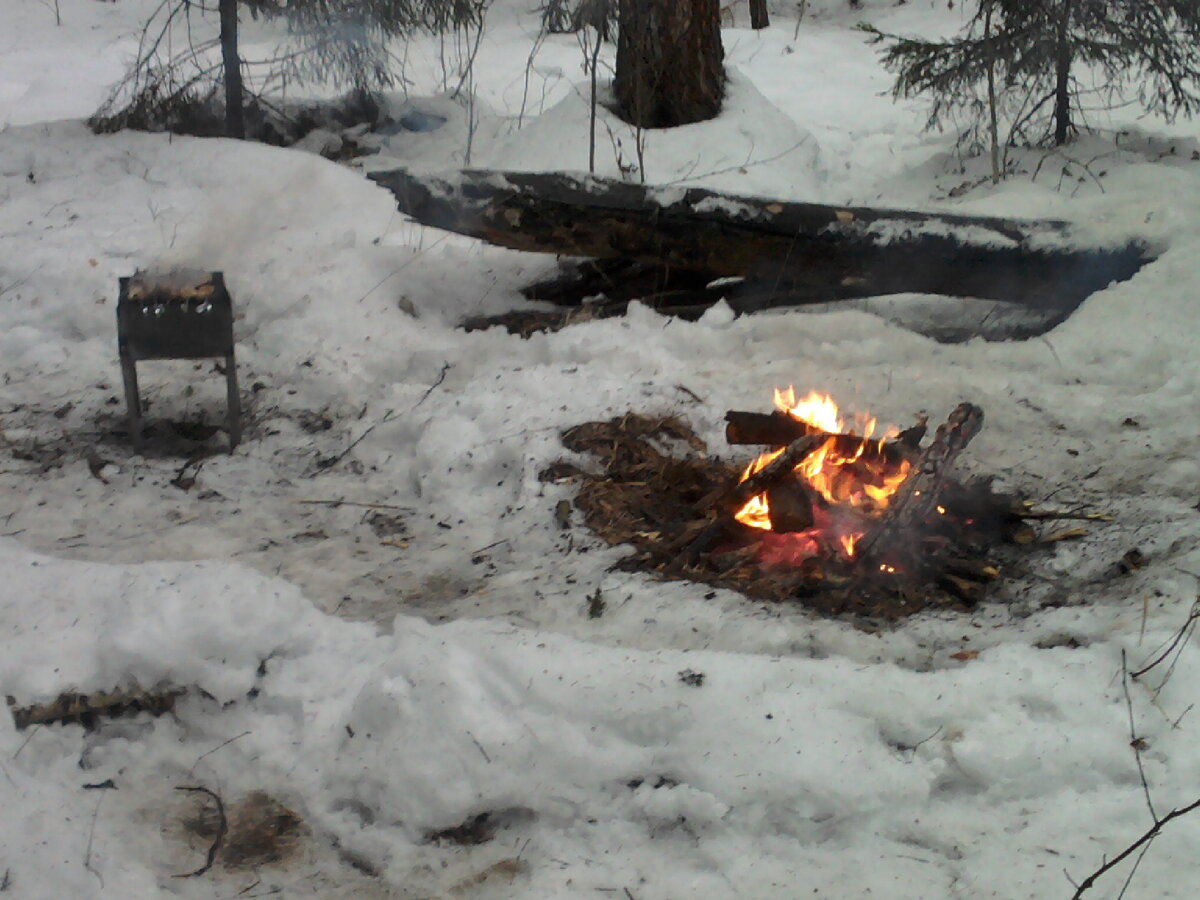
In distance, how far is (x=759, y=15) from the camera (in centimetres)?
1395

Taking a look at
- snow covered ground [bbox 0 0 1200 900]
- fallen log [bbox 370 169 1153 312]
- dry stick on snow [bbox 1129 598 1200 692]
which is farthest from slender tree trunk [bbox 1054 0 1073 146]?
dry stick on snow [bbox 1129 598 1200 692]

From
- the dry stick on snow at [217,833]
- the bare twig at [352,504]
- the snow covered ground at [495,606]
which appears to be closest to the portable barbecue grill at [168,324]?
the snow covered ground at [495,606]

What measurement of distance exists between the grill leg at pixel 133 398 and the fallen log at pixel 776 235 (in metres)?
1.75

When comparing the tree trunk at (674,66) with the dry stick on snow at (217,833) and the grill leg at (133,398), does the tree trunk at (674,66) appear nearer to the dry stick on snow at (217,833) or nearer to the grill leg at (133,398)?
the grill leg at (133,398)

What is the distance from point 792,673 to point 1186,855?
103cm

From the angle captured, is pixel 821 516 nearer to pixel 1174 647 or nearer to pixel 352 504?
pixel 1174 647

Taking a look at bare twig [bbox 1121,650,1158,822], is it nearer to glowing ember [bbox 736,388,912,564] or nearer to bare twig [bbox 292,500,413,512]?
glowing ember [bbox 736,388,912,564]

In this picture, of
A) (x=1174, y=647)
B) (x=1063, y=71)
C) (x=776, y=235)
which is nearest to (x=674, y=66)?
(x=1063, y=71)

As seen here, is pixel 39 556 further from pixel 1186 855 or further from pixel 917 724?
pixel 1186 855

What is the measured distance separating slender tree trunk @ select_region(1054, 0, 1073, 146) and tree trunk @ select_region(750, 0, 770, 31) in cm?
683

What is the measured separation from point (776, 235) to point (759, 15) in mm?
9733

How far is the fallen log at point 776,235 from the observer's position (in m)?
5.49

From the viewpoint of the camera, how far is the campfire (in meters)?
3.53

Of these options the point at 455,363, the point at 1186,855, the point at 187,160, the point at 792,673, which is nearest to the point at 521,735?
the point at 792,673
